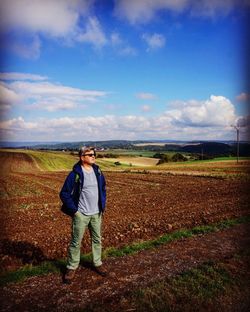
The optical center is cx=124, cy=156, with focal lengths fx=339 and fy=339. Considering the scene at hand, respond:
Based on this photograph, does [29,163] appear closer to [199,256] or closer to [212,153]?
[212,153]

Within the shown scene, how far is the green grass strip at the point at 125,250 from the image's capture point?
6.29 m

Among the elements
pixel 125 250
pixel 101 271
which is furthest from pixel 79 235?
pixel 125 250

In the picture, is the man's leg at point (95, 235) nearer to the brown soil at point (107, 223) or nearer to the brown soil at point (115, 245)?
the brown soil at point (115, 245)

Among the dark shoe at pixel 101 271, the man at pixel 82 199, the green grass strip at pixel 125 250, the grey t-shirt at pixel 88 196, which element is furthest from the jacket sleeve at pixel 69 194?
the green grass strip at pixel 125 250

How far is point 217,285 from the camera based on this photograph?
5613 mm

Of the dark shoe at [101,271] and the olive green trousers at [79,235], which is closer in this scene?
the olive green trousers at [79,235]

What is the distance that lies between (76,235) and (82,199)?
0.63 m

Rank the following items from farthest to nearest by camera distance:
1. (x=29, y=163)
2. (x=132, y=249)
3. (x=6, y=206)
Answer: (x=29, y=163), (x=6, y=206), (x=132, y=249)

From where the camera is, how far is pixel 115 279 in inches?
234

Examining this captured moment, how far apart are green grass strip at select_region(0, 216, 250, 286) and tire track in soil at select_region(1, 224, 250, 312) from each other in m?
0.25

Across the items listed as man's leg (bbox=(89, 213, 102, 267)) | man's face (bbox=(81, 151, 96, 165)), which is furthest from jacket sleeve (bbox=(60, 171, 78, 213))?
man's leg (bbox=(89, 213, 102, 267))

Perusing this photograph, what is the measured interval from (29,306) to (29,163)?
58.8m

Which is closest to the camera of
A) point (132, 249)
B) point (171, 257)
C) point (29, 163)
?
point (171, 257)

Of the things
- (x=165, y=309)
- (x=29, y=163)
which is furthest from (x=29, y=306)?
(x=29, y=163)
